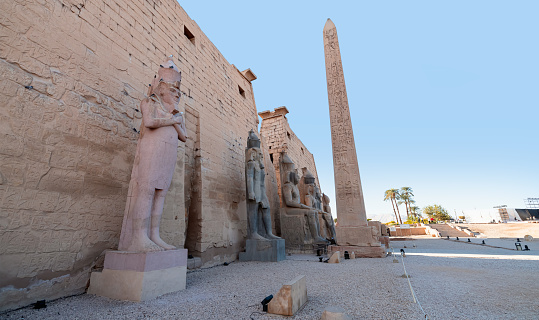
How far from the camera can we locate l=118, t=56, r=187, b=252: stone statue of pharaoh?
2.45m

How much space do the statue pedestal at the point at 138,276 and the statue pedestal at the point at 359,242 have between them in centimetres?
394

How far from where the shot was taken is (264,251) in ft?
16.3

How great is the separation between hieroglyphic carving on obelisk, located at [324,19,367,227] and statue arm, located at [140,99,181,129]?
4.21 metres

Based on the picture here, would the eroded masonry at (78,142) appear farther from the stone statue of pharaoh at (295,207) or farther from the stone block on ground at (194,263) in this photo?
the stone statue of pharaoh at (295,207)

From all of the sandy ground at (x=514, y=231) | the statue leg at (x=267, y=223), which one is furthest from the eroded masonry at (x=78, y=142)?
the sandy ground at (x=514, y=231)

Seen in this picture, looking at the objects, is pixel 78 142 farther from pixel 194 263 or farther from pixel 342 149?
pixel 342 149

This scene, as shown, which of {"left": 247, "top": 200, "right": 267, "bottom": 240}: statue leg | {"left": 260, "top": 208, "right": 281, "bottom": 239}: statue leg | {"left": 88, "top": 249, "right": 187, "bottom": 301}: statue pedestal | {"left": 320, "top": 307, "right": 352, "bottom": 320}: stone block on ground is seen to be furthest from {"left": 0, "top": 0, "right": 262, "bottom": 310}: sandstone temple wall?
{"left": 320, "top": 307, "right": 352, "bottom": 320}: stone block on ground

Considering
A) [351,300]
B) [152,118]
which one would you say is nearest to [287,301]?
[351,300]

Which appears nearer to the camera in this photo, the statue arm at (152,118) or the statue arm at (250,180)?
the statue arm at (152,118)

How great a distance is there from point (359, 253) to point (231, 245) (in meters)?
2.79

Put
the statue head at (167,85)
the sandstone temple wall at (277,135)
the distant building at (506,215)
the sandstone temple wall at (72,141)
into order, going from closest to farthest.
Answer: the sandstone temple wall at (72,141)
the statue head at (167,85)
the sandstone temple wall at (277,135)
the distant building at (506,215)

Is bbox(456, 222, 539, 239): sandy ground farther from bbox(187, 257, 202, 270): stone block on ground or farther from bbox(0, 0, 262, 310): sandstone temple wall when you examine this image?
bbox(0, 0, 262, 310): sandstone temple wall

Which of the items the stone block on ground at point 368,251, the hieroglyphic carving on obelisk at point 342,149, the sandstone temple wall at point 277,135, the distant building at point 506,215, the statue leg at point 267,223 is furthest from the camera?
the distant building at point 506,215

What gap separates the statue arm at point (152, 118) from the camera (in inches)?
103
